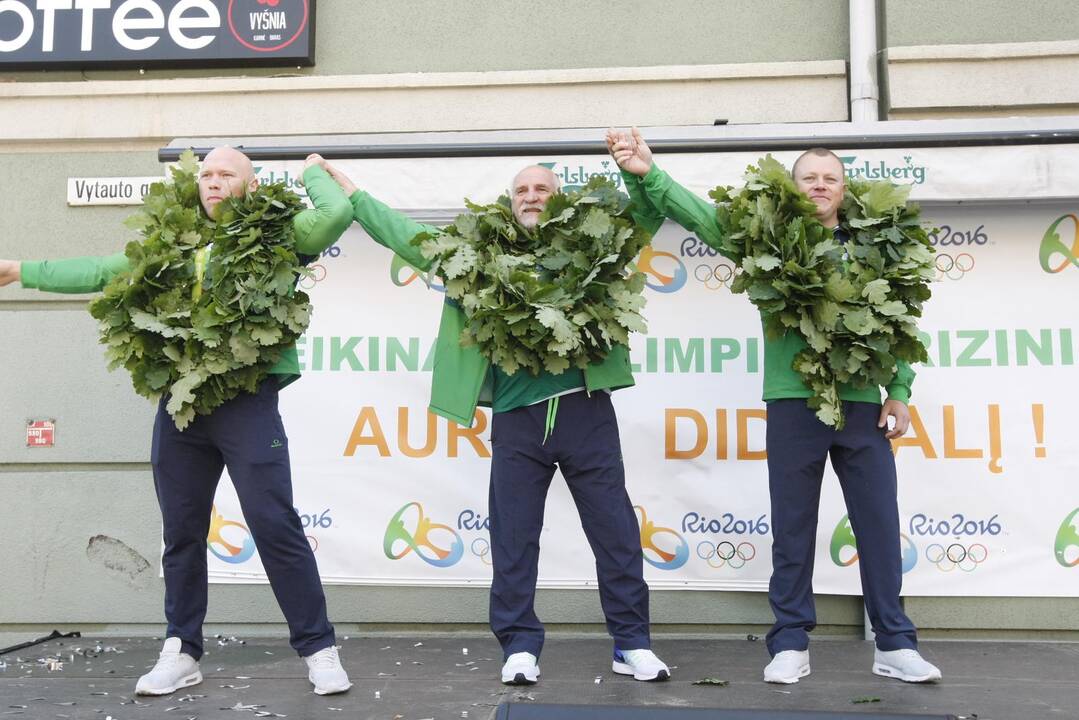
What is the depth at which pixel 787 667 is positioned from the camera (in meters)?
3.79

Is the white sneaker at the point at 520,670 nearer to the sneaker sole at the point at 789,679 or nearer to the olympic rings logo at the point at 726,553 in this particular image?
the sneaker sole at the point at 789,679

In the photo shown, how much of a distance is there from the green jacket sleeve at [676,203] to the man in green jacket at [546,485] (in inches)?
22.2

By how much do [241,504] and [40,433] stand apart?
7.93ft

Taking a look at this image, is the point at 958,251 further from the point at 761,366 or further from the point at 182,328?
the point at 182,328

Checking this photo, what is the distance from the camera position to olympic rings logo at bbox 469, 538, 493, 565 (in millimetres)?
5188

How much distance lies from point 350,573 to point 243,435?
1698mm

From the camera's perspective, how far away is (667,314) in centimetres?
526

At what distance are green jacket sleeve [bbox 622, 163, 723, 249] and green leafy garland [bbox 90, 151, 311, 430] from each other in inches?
53.7

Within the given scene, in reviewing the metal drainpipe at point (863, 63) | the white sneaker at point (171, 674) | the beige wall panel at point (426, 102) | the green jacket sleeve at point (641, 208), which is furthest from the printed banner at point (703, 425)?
the white sneaker at point (171, 674)

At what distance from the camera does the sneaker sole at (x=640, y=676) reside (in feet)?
12.5

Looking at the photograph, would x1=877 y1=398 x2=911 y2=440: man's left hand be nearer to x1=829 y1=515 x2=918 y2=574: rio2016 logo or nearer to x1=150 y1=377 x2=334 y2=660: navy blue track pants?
x1=829 y1=515 x2=918 y2=574: rio2016 logo

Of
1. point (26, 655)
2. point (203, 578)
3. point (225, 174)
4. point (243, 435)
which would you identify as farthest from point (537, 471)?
point (26, 655)

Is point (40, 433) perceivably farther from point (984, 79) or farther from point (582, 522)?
point (984, 79)

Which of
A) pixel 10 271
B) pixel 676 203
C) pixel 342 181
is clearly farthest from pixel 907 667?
pixel 10 271
